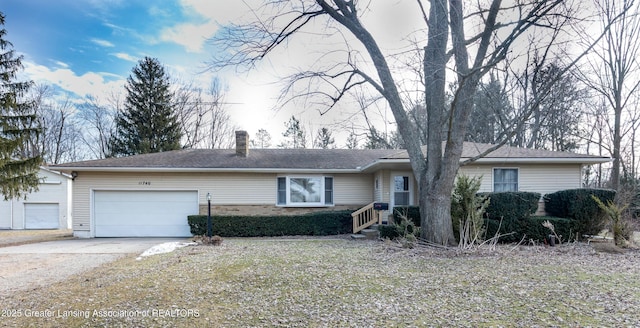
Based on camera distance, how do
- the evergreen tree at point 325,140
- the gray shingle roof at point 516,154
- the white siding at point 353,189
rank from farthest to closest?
1. the evergreen tree at point 325,140
2. the white siding at point 353,189
3. the gray shingle roof at point 516,154

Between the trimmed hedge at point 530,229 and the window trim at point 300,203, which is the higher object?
the window trim at point 300,203

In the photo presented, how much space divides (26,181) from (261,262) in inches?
402

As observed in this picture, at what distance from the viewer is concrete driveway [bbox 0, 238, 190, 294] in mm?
5997

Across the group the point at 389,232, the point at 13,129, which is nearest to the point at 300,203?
the point at 389,232

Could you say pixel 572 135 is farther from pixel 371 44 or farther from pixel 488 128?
pixel 371 44

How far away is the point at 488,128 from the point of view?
21922mm

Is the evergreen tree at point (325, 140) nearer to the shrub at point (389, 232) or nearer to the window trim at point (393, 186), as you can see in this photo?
the window trim at point (393, 186)

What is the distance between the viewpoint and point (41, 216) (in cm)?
1748

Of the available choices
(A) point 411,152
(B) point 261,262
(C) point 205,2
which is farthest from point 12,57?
(A) point 411,152

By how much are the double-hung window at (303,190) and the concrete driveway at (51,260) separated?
496cm

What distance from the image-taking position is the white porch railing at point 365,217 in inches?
467

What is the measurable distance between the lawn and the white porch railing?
440 cm

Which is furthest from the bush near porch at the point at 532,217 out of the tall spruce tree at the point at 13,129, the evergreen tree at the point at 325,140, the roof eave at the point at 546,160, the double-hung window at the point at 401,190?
the evergreen tree at the point at 325,140

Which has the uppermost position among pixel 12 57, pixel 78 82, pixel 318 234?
pixel 78 82
